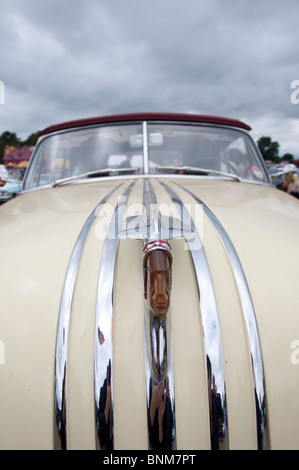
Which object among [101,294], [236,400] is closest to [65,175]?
[101,294]

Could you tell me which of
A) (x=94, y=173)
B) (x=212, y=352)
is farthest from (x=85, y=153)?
(x=212, y=352)

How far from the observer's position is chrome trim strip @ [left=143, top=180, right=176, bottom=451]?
77 centimetres

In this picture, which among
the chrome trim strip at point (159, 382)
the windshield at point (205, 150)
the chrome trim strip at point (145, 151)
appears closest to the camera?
the chrome trim strip at point (159, 382)

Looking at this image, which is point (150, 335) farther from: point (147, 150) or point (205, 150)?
point (205, 150)

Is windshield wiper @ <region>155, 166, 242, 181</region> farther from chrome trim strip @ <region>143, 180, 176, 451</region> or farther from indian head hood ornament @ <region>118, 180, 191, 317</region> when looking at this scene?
chrome trim strip @ <region>143, 180, 176, 451</region>

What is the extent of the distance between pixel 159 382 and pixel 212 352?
153 mm

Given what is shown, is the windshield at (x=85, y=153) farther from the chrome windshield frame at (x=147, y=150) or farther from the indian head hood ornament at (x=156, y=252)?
the indian head hood ornament at (x=156, y=252)

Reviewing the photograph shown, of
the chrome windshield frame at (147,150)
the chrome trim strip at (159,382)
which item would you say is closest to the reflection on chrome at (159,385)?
the chrome trim strip at (159,382)

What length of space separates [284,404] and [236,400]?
12 cm

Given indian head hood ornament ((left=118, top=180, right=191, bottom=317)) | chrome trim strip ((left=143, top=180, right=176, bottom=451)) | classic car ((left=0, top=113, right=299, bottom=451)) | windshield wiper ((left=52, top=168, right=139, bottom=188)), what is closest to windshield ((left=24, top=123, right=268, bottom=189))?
windshield wiper ((left=52, top=168, right=139, bottom=188))

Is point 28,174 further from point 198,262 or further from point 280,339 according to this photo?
point 280,339

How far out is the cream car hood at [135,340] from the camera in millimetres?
773
